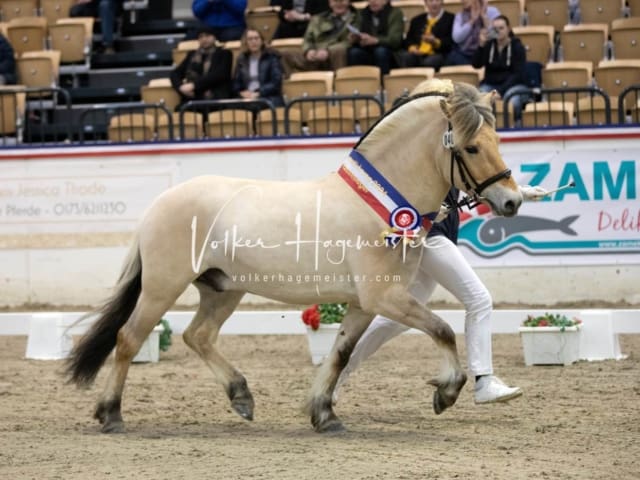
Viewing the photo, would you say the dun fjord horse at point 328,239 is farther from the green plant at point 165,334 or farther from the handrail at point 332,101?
the handrail at point 332,101

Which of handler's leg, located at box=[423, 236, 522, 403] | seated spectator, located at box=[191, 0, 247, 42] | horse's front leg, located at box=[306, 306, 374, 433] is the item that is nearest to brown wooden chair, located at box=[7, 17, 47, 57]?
seated spectator, located at box=[191, 0, 247, 42]

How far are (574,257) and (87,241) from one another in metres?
5.01

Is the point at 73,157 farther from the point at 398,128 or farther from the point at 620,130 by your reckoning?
the point at 398,128

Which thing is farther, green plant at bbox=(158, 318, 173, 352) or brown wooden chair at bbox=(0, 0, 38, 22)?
brown wooden chair at bbox=(0, 0, 38, 22)

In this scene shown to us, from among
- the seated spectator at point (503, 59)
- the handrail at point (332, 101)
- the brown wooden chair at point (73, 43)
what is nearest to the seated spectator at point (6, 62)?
the brown wooden chair at point (73, 43)

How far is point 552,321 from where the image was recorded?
376 inches

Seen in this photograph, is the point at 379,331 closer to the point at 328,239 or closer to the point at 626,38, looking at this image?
the point at 328,239

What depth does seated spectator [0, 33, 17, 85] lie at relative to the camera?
591 inches

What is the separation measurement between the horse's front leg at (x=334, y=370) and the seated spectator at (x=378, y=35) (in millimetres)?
7464

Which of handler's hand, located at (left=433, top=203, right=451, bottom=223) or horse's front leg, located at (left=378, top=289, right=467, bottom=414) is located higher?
handler's hand, located at (left=433, top=203, right=451, bottom=223)

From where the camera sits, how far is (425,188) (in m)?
6.99

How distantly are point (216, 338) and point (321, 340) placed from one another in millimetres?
2298

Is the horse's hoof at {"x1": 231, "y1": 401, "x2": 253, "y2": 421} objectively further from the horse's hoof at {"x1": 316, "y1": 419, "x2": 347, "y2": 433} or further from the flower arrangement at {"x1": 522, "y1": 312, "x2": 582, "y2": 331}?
the flower arrangement at {"x1": 522, "y1": 312, "x2": 582, "y2": 331}

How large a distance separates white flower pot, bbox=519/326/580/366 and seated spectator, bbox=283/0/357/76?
5.83m
